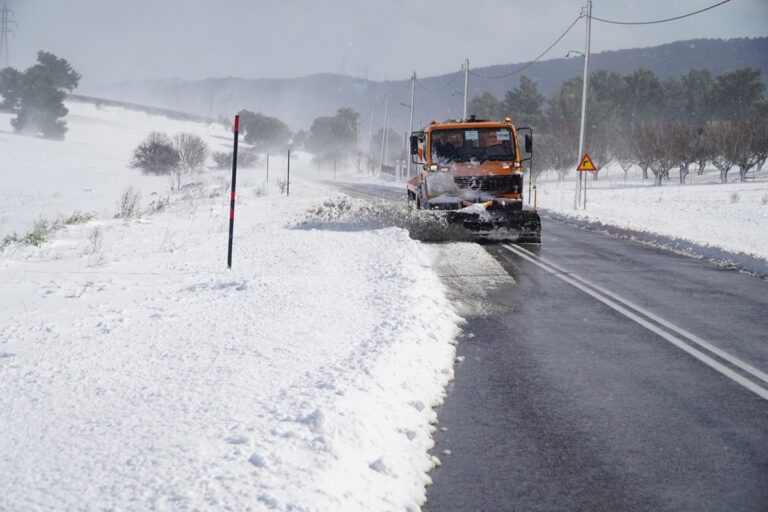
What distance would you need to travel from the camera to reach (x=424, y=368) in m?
5.31

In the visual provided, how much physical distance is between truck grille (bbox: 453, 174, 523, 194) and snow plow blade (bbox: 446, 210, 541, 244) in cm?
50

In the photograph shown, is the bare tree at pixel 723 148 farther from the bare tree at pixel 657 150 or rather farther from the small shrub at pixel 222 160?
the small shrub at pixel 222 160

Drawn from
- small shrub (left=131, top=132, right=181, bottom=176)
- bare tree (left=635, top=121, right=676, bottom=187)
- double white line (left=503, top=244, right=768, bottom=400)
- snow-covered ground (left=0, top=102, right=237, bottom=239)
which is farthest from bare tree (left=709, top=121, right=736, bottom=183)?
double white line (left=503, top=244, right=768, bottom=400)

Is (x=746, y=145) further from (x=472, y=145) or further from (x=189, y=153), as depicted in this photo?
(x=472, y=145)

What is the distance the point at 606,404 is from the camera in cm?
476

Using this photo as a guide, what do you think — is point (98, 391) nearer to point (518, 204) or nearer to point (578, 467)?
point (578, 467)

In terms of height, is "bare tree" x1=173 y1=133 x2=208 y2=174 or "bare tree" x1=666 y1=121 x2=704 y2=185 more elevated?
"bare tree" x1=666 y1=121 x2=704 y2=185

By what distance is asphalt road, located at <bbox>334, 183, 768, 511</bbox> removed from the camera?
11.3 ft

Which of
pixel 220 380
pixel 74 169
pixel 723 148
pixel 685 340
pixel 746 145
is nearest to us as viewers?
pixel 220 380

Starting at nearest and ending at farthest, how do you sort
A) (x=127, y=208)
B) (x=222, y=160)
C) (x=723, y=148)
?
1. (x=127, y=208)
2. (x=723, y=148)
3. (x=222, y=160)

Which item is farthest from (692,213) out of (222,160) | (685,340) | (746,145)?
(222,160)

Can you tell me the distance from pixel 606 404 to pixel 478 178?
1029 cm

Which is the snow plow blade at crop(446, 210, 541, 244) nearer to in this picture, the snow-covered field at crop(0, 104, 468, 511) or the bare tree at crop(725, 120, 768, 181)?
the snow-covered field at crop(0, 104, 468, 511)

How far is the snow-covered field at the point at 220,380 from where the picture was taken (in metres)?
3.12
